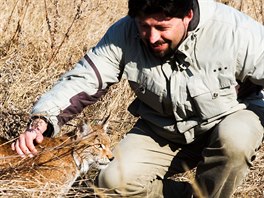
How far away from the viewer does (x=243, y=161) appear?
3.86 metres

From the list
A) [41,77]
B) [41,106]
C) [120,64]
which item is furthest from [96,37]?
[41,106]

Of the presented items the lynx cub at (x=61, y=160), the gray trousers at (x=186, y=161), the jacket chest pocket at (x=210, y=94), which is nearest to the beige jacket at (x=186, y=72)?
the jacket chest pocket at (x=210, y=94)

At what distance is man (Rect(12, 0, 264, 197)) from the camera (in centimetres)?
379

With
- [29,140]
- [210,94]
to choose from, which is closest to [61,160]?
[29,140]

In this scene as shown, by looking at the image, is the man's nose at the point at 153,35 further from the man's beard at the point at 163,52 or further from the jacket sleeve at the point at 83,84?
the jacket sleeve at the point at 83,84

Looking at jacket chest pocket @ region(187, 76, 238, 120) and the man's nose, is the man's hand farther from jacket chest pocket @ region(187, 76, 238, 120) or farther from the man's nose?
jacket chest pocket @ region(187, 76, 238, 120)

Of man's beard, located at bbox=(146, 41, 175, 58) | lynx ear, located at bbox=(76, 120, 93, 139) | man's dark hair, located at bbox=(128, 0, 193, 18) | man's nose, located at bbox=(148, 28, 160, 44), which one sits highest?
man's dark hair, located at bbox=(128, 0, 193, 18)

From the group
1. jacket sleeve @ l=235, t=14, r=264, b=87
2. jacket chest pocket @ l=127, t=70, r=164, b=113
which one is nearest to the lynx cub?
jacket chest pocket @ l=127, t=70, r=164, b=113

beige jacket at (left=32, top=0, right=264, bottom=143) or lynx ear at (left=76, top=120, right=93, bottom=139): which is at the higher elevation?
beige jacket at (left=32, top=0, right=264, bottom=143)

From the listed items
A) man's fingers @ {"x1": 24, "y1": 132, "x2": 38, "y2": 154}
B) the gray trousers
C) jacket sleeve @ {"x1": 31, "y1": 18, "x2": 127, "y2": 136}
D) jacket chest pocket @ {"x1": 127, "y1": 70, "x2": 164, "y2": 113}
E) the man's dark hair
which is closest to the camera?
man's fingers @ {"x1": 24, "y1": 132, "x2": 38, "y2": 154}

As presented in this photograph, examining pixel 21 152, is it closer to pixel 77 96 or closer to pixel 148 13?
pixel 77 96

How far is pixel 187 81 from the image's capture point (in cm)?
390

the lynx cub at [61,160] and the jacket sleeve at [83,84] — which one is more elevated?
the jacket sleeve at [83,84]

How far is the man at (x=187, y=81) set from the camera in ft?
12.4
